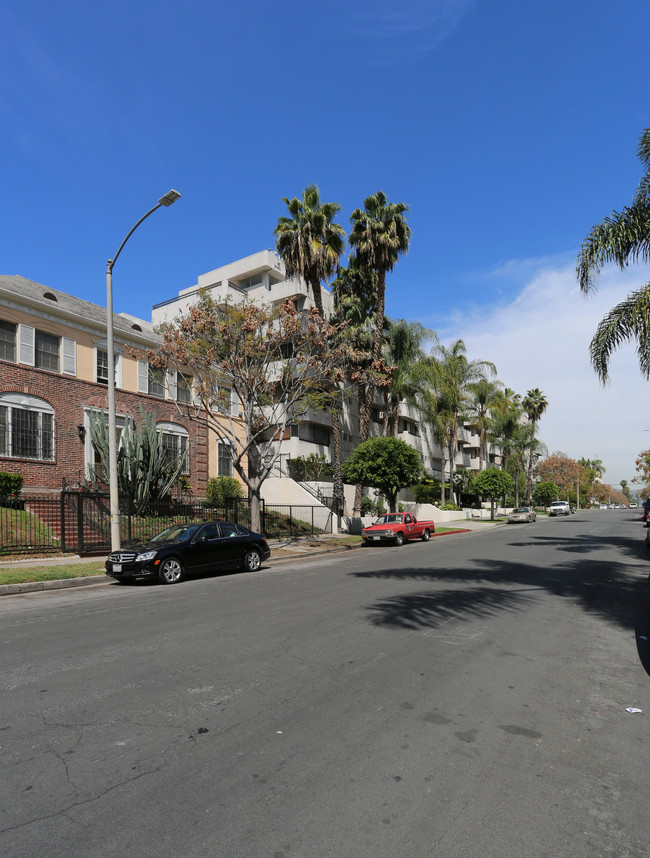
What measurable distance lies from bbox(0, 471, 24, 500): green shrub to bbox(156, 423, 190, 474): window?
25.7ft

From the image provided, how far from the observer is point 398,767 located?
3744mm

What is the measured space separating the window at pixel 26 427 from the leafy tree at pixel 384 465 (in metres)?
14.4

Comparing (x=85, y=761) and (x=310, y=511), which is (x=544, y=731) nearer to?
(x=85, y=761)

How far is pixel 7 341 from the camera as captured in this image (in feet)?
69.6

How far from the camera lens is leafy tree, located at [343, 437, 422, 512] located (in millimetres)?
28109

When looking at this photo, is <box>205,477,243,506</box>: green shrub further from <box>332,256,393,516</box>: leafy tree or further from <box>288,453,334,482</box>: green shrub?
<box>332,256,393,516</box>: leafy tree

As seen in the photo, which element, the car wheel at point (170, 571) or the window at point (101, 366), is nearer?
the car wheel at point (170, 571)

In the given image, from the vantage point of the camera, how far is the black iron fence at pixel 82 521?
1705cm

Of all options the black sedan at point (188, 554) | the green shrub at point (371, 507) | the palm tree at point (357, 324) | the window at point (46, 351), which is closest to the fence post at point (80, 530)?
the black sedan at point (188, 554)

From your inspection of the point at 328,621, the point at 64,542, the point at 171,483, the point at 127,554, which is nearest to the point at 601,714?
the point at 328,621

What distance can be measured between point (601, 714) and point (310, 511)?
25.0 m

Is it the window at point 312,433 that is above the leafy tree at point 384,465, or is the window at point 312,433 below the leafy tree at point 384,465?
above

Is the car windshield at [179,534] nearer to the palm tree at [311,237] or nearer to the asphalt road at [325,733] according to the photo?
the asphalt road at [325,733]

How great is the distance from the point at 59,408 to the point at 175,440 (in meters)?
6.74
